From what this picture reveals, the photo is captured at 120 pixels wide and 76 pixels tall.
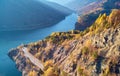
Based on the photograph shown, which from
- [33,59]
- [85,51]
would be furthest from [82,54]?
[33,59]

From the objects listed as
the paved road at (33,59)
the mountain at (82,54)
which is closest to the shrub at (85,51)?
the mountain at (82,54)

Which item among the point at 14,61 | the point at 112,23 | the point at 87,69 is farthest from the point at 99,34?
the point at 14,61

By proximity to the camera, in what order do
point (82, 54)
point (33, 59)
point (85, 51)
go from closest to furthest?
point (85, 51) < point (82, 54) < point (33, 59)

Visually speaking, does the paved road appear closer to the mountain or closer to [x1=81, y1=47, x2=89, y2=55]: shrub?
the mountain

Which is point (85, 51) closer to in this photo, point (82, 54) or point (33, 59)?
point (82, 54)

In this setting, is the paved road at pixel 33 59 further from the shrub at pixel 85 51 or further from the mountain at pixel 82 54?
the shrub at pixel 85 51

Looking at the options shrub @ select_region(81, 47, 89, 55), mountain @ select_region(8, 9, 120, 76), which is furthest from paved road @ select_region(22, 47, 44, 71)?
shrub @ select_region(81, 47, 89, 55)

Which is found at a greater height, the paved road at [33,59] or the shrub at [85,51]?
the shrub at [85,51]

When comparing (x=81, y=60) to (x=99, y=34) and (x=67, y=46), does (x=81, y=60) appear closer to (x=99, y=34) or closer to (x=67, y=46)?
(x=99, y=34)
